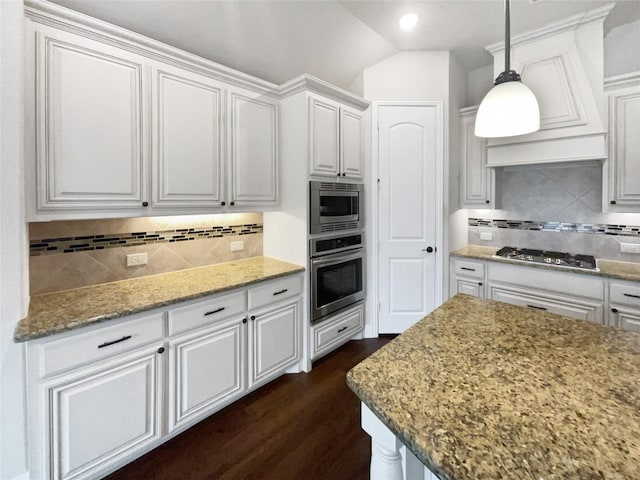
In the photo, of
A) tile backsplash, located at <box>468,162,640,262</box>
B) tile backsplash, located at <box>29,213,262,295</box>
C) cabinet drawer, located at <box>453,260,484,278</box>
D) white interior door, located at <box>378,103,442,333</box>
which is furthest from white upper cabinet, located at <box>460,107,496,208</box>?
tile backsplash, located at <box>29,213,262,295</box>

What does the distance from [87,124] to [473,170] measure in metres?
3.23

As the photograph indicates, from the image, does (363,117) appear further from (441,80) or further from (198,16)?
(198,16)

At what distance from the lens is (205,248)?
2.54 m

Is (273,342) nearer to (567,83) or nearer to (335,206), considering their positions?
(335,206)

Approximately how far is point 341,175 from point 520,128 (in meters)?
1.57

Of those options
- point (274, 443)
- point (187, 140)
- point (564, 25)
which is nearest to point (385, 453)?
point (274, 443)

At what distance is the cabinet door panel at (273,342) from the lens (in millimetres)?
2205

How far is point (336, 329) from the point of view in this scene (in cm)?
283

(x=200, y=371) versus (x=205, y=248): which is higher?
(x=205, y=248)

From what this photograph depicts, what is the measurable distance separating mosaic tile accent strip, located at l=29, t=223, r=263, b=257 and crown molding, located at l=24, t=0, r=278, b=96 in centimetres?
115

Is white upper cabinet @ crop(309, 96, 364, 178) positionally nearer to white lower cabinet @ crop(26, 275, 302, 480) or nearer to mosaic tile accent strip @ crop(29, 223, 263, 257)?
mosaic tile accent strip @ crop(29, 223, 263, 257)

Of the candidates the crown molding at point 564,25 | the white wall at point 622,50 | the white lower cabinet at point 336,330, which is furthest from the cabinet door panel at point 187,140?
the white wall at point 622,50

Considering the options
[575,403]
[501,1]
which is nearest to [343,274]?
[575,403]

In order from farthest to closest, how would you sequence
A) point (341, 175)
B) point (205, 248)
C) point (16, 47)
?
point (341, 175) → point (205, 248) → point (16, 47)
